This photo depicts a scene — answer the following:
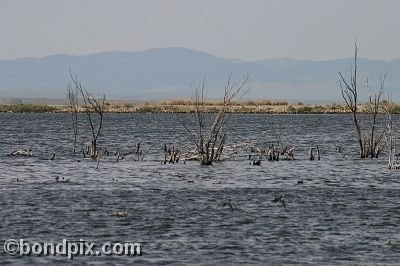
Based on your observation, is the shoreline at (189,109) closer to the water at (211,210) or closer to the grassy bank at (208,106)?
the grassy bank at (208,106)

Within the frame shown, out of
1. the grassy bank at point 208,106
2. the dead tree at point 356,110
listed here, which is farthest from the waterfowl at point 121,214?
the grassy bank at point 208,106

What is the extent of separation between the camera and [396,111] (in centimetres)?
14025

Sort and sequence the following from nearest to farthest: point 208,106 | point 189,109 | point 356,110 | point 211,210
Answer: point 211,210
point 356,110
point 189,109
point 208,106

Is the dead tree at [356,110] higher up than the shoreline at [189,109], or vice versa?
the dead tree at [356,110]

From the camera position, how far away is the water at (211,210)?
2053cm

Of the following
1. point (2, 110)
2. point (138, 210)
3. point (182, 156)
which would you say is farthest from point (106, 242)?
point (2, 110)

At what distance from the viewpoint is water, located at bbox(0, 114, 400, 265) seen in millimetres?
20527

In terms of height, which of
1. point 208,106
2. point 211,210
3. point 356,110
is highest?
point 356,110

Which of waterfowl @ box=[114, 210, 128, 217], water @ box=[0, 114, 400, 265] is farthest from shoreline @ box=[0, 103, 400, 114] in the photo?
waterfowl @ box=[114, 210, 128, 217]

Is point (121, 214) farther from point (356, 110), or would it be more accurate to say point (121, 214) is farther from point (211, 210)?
point (356, 110)

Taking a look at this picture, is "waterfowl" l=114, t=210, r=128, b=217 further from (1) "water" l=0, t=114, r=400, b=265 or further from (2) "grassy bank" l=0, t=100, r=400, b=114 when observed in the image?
(2) "grassy bank" l=0, t=100, r=400, b=114

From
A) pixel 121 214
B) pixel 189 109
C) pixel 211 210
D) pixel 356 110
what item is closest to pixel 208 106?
pixel 189 109

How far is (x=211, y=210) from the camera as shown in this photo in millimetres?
26891

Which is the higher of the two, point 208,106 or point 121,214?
point 208,106
